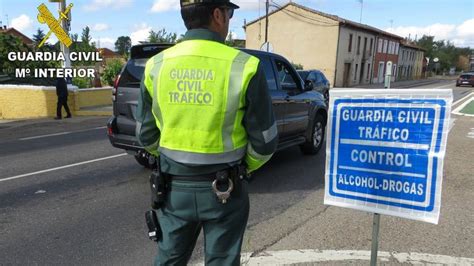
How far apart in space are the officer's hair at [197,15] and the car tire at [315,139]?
559 cm

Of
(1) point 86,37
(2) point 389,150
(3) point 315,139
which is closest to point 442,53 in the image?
(1) point 86,37

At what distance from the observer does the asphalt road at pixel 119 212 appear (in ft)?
12.1

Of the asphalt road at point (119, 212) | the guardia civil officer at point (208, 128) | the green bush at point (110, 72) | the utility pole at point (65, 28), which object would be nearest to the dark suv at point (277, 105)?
the asphalt road at point (119, 212)

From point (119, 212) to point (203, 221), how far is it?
2835 mm

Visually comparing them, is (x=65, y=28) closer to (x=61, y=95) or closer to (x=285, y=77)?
(x=61, y=95)

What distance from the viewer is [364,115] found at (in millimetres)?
2625

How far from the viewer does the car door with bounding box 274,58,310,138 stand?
255 inches

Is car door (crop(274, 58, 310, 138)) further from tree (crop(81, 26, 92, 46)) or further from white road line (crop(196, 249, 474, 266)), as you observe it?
tree (crop(81, 26, 92, 46))

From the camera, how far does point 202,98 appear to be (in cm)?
193

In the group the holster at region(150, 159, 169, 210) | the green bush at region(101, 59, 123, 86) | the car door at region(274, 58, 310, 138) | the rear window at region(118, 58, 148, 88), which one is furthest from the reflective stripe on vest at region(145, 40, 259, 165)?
the green bush at region(101, 59, 123, 86)

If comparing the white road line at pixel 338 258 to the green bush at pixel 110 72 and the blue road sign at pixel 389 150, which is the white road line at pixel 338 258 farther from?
the green bush at pixel 110 72

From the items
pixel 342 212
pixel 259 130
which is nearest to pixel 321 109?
pixel 342 212

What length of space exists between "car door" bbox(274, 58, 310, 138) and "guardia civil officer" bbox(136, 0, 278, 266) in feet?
14.4

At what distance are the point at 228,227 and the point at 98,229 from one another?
8.36ft
